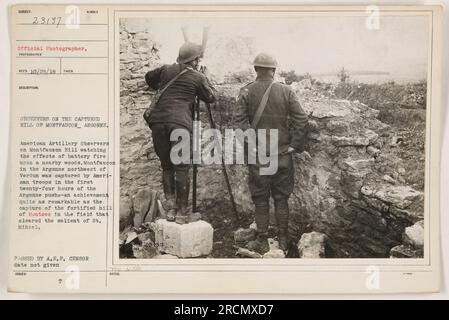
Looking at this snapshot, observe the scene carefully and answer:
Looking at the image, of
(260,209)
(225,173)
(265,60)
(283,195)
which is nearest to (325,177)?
(283,195)

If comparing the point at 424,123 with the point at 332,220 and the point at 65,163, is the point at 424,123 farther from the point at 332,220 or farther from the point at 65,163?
the point at 65,163

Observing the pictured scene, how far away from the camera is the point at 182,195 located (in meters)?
3.01

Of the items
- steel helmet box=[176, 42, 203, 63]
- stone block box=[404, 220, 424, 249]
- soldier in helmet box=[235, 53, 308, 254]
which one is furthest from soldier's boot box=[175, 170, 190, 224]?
stone block box=[404, 220, 424, 249]

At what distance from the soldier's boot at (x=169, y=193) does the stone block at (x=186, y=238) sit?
0.05 meters

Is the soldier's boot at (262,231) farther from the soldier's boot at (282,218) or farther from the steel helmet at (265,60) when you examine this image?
the steel helmet at (265,60)

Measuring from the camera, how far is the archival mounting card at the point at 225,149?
9.74 ft

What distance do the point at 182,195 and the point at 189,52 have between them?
28.4 inches

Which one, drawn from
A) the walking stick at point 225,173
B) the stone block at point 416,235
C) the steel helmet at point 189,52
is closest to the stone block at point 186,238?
the walking stick at point 225,173

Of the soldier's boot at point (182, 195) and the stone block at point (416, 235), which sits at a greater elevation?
the soldier's boot at point (182, 195)

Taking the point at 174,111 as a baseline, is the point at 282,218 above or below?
below

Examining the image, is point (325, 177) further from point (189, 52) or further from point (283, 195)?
point (189, 52)

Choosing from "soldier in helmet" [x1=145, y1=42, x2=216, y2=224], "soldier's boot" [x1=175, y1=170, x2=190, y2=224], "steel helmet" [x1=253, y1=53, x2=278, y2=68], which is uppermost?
"steel helmet" [x1=253, y1=53, x2=278, y2=68]

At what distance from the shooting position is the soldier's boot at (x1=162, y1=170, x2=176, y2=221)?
3004 millimetres

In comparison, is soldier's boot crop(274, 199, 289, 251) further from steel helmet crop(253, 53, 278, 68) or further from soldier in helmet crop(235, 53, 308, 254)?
steel helmet crop(253, 53, 278, 68)
